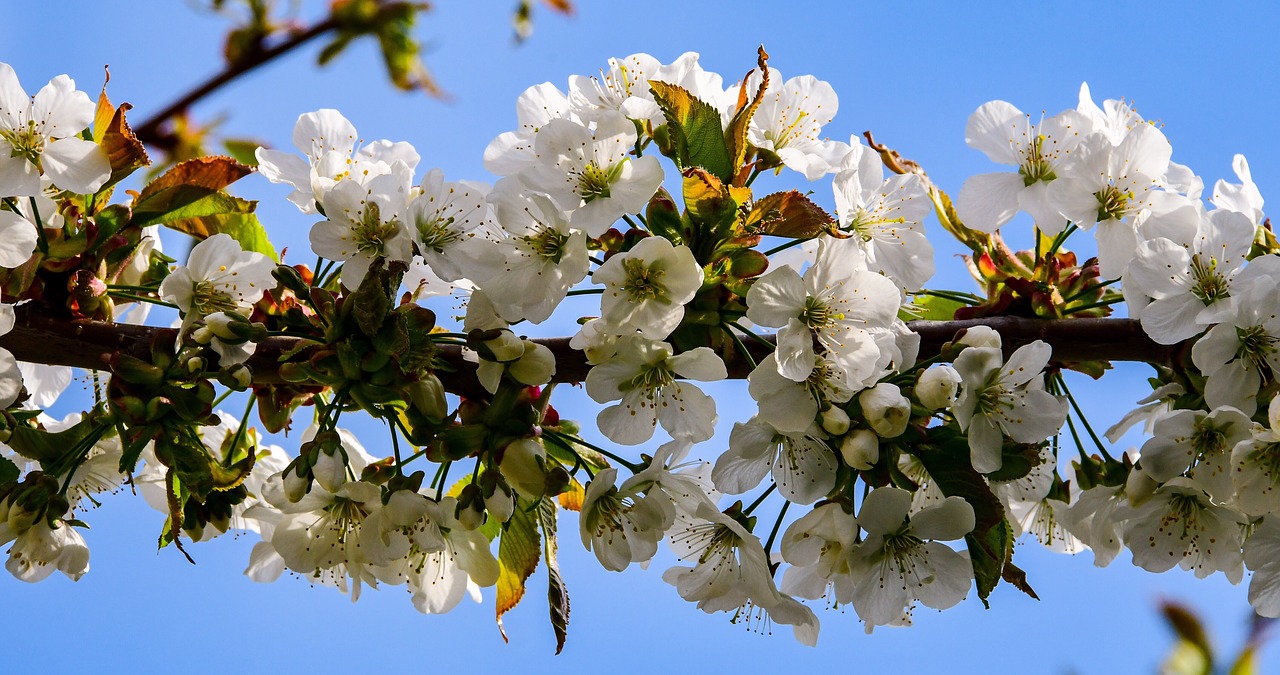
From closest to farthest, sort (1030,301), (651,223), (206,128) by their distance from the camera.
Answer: (651,223) < (1030,301) < (206,128)

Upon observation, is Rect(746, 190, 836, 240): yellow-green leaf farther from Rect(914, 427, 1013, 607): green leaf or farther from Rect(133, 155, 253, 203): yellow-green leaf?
Rect(133, 155, 253, 203): yellow-green leaf

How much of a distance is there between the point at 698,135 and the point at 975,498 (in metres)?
0.69

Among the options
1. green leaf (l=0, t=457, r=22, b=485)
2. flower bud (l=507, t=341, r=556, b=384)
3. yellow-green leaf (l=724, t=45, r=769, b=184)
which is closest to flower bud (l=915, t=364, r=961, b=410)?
yellow-green leaf (l=724, t=45, r=769, b=184)

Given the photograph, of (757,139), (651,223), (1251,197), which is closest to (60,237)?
(651,223)

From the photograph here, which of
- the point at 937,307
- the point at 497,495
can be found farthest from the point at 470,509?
the point at 937,307

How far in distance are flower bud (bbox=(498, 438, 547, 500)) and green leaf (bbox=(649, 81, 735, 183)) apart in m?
0.50

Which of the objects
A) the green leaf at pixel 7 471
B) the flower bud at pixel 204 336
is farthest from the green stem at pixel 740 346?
the green leaf at pixel 7 471

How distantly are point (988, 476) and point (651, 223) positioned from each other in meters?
0.67

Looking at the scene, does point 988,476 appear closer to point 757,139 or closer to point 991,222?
point 991,222

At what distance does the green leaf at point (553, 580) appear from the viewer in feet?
5.60

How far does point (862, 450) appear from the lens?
152cm

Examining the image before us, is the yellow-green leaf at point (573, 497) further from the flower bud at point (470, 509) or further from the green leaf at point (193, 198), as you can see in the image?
the green leaf at point (193, 198)

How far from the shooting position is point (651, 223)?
5.19ft

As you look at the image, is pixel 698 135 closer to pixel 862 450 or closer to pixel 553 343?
pixel 553 343
